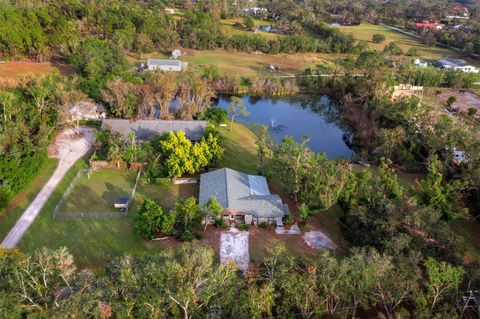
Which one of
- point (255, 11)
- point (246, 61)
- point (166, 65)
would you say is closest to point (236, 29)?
point (255, 11)

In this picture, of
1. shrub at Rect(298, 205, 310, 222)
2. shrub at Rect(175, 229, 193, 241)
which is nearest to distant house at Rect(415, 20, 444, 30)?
shrub at Rect(298, 205, 310, 222)

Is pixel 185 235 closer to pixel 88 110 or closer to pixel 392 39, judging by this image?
pixel 88 110

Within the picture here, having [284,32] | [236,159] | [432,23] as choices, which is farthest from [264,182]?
[432,23]

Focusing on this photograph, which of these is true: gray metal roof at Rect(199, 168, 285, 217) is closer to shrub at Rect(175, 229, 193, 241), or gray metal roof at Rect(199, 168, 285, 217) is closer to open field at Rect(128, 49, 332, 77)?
shrub at Rect(175, 229, 193, 241)

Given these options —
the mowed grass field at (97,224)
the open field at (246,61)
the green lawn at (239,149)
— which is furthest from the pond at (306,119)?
the mowed grass field at (97,224)

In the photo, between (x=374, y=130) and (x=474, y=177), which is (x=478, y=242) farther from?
(x=374, y=130)

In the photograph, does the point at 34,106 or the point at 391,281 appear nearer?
the point at 391,281
